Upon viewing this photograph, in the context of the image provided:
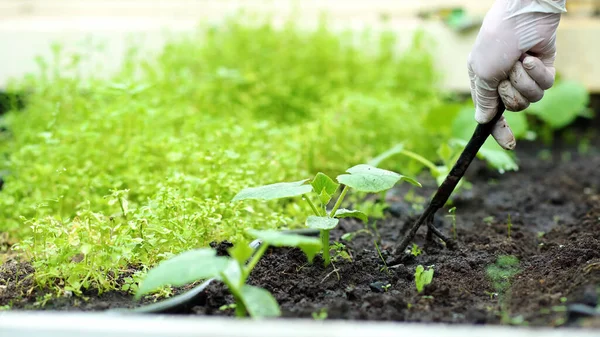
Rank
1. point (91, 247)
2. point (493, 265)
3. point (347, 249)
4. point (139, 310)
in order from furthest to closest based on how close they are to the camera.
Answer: point (347, 249) → point (493, 265) → point (91, 247) → point (139, 310)

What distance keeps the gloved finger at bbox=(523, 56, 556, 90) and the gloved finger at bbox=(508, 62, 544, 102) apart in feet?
0.04

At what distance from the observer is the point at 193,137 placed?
278 cm

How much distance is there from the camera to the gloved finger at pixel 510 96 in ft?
6.11

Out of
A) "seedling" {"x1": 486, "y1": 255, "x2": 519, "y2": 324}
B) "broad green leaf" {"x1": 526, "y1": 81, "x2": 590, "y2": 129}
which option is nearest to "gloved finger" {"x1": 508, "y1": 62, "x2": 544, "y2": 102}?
"seedling" {"x1": 486, "y1": 255, "x2": 519, "y2": 324}

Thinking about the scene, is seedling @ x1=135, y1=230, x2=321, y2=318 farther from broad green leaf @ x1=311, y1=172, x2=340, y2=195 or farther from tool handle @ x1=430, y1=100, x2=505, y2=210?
tool handle @ x1=430, y1=100, x2=505, y2=210

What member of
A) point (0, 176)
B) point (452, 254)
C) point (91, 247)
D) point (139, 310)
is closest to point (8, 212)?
point (0, 176)

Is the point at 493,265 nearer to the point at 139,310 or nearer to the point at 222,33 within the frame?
the point at 139,310

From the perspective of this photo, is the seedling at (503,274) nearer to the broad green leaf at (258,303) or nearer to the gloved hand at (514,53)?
the gloved hand at (514,53)

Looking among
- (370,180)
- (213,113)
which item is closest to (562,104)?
(213,113)

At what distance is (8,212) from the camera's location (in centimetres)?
266

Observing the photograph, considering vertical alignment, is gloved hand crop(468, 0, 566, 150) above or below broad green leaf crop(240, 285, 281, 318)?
above

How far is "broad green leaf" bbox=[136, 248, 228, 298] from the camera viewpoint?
1.47 m

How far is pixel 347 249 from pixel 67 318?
115 centimetres

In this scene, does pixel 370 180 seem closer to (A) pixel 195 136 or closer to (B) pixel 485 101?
(B) pixel 485 101
